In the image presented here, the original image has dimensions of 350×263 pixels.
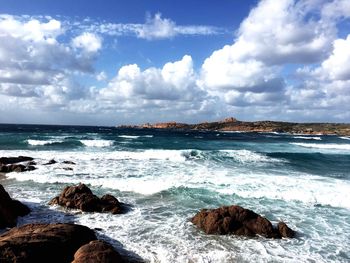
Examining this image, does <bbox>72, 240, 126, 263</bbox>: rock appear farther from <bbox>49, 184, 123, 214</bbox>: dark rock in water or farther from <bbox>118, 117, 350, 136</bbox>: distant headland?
<bbox>118, 117, 350, 136</bbox>: distant headland

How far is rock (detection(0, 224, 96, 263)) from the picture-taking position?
8406mm

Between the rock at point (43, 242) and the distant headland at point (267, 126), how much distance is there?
135201mm

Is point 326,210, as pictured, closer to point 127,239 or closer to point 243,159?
point 127,239

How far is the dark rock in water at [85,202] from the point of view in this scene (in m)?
14.3

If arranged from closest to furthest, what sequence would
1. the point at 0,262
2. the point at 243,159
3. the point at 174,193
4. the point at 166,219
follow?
the point at 0,262
the point at 166,219
the point at 174,193
the point at 243,159

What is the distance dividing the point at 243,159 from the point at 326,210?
19904 millimetres

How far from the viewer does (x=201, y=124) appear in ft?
604

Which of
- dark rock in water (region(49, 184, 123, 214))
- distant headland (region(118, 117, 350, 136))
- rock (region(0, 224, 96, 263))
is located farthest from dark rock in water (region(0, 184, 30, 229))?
distant headland (region(118, 117, 350, 136))

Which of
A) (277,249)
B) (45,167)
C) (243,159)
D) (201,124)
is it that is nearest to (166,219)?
(277,249)

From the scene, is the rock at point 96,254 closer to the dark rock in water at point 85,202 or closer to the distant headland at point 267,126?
the dark rock in water at point 85,202

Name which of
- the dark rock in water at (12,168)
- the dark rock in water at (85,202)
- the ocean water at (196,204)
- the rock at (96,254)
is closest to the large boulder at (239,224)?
the ocean water at (196,204)

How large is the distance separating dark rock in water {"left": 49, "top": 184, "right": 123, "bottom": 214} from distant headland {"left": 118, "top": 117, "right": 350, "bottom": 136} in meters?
131

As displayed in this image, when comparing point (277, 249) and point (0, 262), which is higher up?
point (0, 262)

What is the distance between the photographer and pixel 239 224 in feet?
40.7
